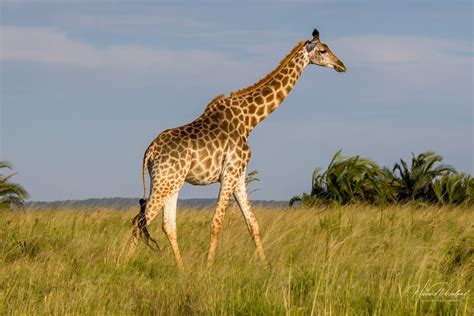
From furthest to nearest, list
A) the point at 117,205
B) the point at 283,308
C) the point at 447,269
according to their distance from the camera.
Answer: the point at 117,205, the point at 447,269, the point at 283,308

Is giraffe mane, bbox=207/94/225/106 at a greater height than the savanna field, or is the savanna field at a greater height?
giraffe mane, bbox=207/94/225/106

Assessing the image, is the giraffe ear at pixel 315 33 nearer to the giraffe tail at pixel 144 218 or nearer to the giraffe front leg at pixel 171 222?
the giraffe tail at pixel 144 218

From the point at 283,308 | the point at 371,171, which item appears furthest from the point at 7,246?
the point at 371,171

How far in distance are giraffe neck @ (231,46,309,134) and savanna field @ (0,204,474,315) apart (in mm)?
1911

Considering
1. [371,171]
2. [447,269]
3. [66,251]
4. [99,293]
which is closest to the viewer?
[99,293]

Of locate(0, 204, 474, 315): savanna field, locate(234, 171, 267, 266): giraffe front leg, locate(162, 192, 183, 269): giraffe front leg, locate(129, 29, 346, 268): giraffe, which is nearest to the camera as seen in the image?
locate(0, 204, 474, 315): savanna field

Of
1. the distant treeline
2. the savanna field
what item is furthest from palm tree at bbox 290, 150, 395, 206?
the savanna field

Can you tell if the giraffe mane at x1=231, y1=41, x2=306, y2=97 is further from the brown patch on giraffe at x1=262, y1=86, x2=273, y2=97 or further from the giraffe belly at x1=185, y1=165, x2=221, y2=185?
the giraffe belly at x1=185, y1=165, x2=221, y2=185

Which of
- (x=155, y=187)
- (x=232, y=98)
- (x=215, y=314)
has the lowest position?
(x=215, y=314)

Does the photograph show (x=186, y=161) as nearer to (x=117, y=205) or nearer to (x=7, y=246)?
(x=7, y=246)

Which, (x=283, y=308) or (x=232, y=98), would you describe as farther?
(x=232, y=98)

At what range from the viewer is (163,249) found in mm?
11742

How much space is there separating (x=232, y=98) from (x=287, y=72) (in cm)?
106

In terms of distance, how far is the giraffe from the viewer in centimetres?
1143
